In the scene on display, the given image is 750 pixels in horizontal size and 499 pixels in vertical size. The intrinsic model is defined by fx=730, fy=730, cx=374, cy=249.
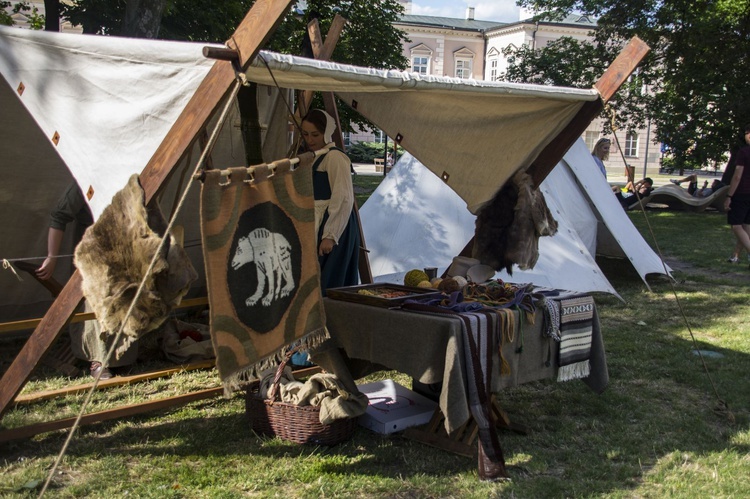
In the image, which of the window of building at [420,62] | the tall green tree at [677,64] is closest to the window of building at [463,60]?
the window of building at [420,62]

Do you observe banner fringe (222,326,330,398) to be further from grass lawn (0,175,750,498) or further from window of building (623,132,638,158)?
window of building (623,132,638,158)

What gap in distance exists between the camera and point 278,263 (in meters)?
2.95

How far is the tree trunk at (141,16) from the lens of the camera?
25.1ft

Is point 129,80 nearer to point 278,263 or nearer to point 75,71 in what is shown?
point 75,71

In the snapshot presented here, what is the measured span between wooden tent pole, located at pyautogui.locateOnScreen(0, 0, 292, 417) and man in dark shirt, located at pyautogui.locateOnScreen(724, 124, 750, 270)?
21.5 feet

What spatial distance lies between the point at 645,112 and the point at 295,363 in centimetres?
1281

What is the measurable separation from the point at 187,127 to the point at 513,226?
7.13 feet

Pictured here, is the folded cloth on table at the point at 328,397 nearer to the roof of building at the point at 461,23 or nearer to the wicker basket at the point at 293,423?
the wicker basket at the point at 293,423

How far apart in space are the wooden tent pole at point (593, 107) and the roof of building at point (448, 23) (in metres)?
34.5

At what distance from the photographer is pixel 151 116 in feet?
8.86

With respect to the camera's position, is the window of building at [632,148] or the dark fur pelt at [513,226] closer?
the dark fur pelt at [513,226]

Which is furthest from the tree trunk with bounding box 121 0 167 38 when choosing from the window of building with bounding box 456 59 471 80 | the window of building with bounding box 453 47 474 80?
the window of building with bounding box 453 47 474 80

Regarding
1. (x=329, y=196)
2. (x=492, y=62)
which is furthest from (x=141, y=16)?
(x=492, y=62)

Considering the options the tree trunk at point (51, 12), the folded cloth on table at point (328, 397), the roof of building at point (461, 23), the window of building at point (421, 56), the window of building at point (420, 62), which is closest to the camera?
the folded cloth on table at point (328, 397)
